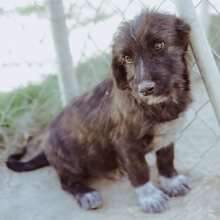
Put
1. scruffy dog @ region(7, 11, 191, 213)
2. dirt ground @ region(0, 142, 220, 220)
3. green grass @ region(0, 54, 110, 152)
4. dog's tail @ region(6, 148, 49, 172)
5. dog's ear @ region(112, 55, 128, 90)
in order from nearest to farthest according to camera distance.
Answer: scruffy dog @ region(7, 11, 191, 213)
dog's ear @ region(112, 55, 128, 90)
dirt ground @ region(0, 142, 220, 220)
dog's tail @ region(6, 148, 49, 172)
green grass @ region(0, 54, 110, 152)

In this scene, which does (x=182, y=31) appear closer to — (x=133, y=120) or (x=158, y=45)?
(x=158, y=45)

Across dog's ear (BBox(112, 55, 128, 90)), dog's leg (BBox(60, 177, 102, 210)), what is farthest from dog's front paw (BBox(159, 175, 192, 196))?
dog's ear (BBox(112, 55, 128, 90))

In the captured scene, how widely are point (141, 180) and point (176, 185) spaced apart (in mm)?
244

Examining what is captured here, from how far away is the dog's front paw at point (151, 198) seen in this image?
3469 millimetres

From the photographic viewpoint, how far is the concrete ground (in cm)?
342

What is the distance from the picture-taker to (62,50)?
4324mm

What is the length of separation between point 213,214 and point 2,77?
2739 mm

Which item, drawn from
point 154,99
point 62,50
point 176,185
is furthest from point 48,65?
point 154,99

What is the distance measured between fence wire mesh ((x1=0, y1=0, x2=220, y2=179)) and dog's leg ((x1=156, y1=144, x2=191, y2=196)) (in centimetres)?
28

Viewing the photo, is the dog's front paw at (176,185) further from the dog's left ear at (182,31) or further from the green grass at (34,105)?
the green grass at (34,105)

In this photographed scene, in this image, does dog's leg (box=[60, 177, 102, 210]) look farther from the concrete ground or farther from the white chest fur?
the white chest fur

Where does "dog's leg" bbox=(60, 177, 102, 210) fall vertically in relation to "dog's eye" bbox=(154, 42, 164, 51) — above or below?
below

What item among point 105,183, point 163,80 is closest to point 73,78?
point 105,183

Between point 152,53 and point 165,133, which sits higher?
point 152,53
